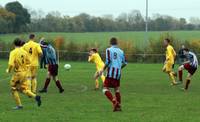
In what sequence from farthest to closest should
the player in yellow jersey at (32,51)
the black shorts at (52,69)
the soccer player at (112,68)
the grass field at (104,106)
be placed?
the black shorts at (52,69) → the player in yellow jersey at (32,51) → the soccer player at (112,68) → the grass field at (104,106)

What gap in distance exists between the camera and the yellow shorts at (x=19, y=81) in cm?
1603

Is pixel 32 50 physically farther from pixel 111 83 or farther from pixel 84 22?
pixel 84 22

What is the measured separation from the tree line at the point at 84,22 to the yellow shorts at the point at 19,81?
67075 millimetres

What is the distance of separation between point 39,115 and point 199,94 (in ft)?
28.7

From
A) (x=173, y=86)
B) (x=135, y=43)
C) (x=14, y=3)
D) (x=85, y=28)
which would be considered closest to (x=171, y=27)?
(x=85, y=28)

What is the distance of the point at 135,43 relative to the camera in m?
57.8

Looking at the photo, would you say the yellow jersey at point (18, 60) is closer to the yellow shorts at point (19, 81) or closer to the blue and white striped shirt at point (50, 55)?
the yellow shorts at point (19, 81)

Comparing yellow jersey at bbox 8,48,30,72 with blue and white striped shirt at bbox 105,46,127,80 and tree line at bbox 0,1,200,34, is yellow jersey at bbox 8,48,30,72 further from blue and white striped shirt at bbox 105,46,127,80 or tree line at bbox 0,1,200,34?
tree line at bbox 0,1,200,34

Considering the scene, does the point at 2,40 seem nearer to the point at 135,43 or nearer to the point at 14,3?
the point at 135,43

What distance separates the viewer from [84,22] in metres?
93.8

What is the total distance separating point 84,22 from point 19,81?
7805cm

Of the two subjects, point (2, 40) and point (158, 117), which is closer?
point (158, 117)

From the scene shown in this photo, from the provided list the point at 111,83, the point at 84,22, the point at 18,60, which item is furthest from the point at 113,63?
the point at 84,22

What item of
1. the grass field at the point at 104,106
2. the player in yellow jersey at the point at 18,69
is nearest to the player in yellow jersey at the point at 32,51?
the grass field at the point at 104,106
